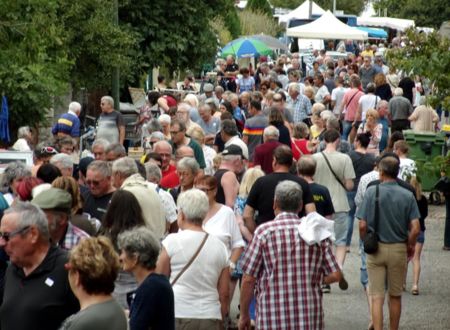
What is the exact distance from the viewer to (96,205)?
1027cm

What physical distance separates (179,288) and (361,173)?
779 cm

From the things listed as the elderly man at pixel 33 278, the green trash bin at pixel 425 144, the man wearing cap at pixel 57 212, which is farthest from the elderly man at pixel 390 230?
the green trash bin at pixel 425 144

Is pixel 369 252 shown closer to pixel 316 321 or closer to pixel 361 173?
pixel 316 321

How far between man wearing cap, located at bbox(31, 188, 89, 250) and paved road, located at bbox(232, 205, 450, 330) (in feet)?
17.0

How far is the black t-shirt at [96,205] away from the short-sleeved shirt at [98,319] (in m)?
4.02

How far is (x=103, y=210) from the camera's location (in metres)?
10.2

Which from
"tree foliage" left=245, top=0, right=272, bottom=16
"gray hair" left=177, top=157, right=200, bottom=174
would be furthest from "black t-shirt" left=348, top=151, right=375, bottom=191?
"tree foliage" left=245, top=0, right=272, bottom=16

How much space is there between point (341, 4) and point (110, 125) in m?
84.8

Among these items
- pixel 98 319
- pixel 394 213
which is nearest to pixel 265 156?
pixel 394 213

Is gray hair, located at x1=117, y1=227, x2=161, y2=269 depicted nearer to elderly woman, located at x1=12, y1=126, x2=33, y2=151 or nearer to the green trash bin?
elderly woman, located at x1=12, y1=126, x2=33, y2=151

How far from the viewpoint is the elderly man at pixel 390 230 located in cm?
1149

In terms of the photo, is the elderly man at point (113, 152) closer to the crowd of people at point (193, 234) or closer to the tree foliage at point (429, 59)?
the crowd of people at point (193, 234)

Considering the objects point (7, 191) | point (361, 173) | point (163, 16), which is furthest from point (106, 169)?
point (163, 16)

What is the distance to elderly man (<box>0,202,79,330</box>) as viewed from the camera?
6797mm
